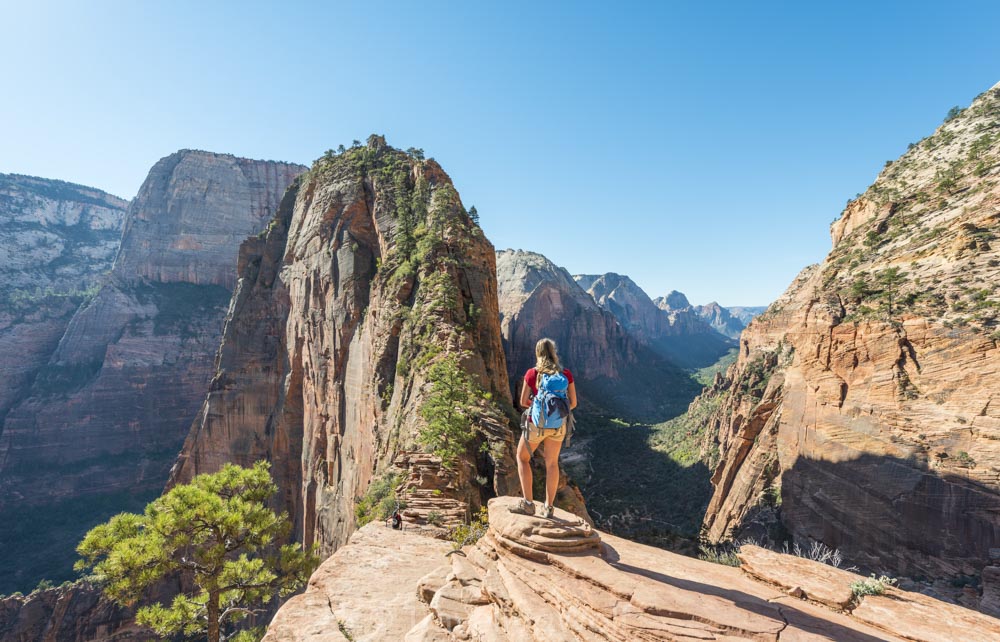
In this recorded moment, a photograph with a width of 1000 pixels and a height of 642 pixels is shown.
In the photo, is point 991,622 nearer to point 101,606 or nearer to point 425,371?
point 425,371

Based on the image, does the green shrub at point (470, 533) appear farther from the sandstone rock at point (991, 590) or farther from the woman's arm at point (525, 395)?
the sandstone rock at point (991, 590)

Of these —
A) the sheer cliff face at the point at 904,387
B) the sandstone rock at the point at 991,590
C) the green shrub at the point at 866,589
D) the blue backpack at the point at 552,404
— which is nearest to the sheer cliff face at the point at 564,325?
the sheer cliff face at the point at 904,387

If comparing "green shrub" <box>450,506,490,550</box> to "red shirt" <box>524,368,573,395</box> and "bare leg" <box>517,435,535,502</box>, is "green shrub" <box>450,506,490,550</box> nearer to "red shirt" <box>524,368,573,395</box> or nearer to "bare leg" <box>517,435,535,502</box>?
"bare leg" <box>517,435,535,502</box>

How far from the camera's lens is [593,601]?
210 inches

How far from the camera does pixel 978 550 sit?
17.6 metres

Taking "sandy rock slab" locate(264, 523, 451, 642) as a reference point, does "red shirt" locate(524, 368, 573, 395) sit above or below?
above

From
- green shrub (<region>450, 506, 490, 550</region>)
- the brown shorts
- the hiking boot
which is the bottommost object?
green shrub (<region>450, 506, 490, 550</region>)

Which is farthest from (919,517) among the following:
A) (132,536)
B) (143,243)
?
(143,243)

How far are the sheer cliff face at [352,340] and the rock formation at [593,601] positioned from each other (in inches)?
214

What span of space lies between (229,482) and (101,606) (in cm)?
4788

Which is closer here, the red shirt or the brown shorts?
the brown shorts

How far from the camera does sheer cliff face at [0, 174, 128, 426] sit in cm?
9044

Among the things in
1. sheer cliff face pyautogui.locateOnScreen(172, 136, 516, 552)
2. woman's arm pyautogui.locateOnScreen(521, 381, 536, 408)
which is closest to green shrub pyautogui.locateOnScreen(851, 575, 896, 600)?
woman's arm pyautogui.locateOnScreen(521, 381, 536, 408)

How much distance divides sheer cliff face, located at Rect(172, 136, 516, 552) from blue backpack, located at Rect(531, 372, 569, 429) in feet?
23.8
